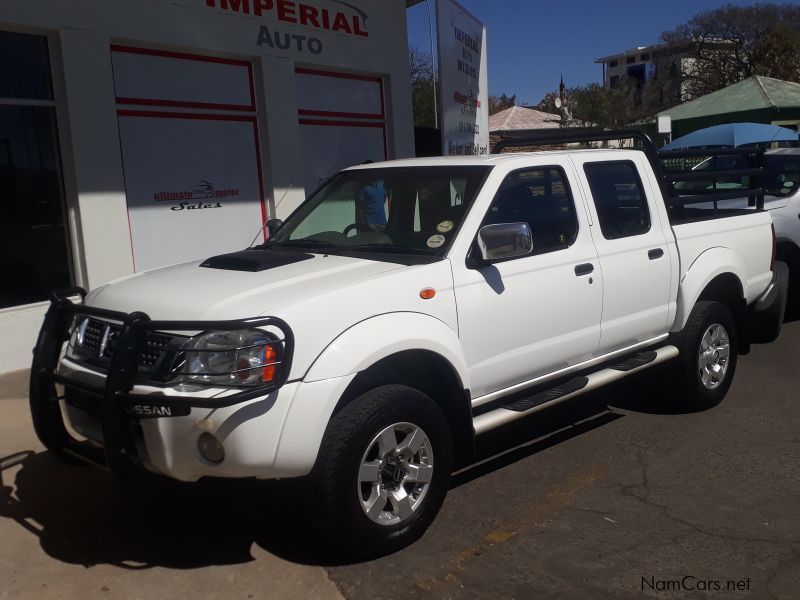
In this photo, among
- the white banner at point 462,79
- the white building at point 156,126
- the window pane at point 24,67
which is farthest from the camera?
the white banner at point 462,79

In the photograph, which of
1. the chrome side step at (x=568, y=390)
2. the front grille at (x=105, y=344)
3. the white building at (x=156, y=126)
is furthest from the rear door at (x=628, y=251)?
the white building at (x=156, y=126)

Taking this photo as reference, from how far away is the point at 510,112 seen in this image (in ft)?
83.7

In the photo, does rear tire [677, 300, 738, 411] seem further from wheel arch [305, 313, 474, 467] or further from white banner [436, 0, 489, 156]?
white banner [436, 0, 489, 156]

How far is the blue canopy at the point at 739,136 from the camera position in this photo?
1922 cm

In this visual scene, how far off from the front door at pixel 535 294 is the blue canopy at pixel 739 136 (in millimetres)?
15119

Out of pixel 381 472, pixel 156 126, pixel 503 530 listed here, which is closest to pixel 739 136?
pixel 156 126

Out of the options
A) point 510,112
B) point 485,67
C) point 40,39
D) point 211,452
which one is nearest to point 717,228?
point 211,452

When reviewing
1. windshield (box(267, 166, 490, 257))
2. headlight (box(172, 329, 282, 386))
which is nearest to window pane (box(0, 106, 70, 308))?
windshield (box(267, 166, 490, 257))

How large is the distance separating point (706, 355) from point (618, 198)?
1.43 meters

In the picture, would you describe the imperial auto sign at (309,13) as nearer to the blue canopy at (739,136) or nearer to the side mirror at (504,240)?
the side mirror at (504,240)

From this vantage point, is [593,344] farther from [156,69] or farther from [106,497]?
[156,69]

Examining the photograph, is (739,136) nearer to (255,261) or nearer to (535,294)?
(535,294)

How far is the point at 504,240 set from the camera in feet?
14.0

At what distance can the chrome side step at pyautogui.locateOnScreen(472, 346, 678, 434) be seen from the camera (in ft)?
14.6
